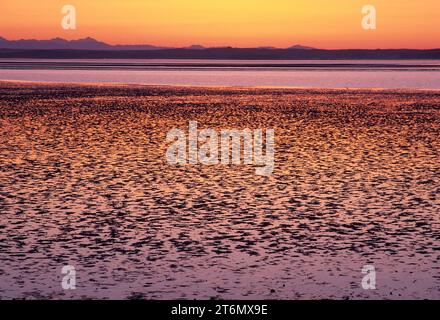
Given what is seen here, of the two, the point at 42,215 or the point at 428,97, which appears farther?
the point at 428,97

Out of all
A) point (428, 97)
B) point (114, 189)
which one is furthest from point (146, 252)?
point (428, 97)

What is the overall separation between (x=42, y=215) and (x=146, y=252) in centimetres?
354

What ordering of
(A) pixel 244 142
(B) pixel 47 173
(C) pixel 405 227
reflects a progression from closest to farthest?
1. (C) pixel 405 227
2. (B) pixel 47 173
3. (A) pixel 244 142

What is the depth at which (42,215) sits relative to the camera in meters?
15.0

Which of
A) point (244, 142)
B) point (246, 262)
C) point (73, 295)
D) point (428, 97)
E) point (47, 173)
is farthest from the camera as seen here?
point (428, 97)

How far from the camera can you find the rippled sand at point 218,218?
10.6 meters

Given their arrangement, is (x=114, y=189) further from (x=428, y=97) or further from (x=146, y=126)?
(x=428, y=97)

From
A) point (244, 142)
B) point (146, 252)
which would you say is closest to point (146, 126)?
point (244, 142)

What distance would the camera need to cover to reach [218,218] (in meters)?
14.7

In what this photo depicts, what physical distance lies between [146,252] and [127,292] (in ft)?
6.75

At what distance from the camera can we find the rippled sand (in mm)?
10648

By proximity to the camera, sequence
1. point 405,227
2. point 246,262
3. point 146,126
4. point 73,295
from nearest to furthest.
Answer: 1. point 73,295
2. point 246,262
3. point 405,227
4. point 146,126

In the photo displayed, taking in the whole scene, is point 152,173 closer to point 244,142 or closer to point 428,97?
point 244,142

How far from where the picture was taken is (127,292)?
399 inches
